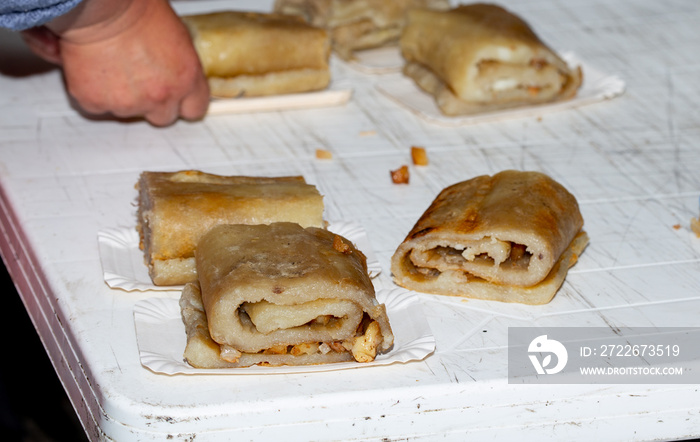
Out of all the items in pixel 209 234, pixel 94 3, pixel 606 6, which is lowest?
pixel 606 6

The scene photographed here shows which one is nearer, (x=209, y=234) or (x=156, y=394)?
(x=156, y=394)

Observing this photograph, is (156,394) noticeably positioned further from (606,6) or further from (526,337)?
(606,6)

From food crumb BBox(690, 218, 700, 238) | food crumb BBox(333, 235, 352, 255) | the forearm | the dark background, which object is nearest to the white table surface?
food crumb BBox(690, 218, 700, 238)

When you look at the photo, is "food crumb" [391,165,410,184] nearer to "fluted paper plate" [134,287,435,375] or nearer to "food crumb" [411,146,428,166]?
"food crumb" [411,146,428,166]

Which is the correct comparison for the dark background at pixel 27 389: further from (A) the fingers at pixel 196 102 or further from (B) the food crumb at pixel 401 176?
(B) the food crumb at pixel 401 176

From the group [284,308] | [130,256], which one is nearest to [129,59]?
[130,256]

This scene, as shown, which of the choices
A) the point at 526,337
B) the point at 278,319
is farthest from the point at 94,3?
the point at 526,337

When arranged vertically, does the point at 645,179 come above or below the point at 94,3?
below
